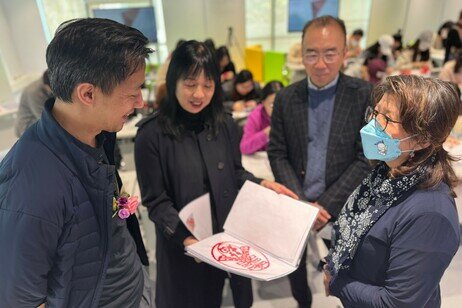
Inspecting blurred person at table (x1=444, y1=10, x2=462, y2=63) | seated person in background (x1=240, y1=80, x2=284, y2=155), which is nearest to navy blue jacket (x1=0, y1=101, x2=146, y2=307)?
seated person in background (x1=240, y1=80, x2=284, y2=155)

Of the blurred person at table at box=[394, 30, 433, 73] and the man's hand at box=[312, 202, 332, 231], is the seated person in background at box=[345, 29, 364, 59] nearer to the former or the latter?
the blurred person at table at box=[394, 30, 433, 73]

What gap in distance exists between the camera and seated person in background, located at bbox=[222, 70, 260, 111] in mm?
4387

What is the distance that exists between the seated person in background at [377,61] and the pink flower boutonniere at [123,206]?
16.2 feet

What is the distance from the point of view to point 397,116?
99cm

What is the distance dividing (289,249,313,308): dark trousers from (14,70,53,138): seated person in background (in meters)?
2.41

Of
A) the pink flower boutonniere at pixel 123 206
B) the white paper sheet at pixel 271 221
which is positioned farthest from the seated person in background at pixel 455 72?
the pink flower boutonniere at pixel 123 206

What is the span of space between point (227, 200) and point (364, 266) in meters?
0.67

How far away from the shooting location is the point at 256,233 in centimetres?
141

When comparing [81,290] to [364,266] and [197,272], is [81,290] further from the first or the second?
[364,266]

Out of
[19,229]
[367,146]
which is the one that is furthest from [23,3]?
[367,146]

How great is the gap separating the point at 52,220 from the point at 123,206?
1.02ft

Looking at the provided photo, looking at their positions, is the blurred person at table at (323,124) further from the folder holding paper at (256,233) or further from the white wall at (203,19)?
the white wall at (203,19)

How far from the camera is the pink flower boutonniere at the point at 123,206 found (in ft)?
3.45

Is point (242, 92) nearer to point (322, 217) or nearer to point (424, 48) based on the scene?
point (322, 217)
